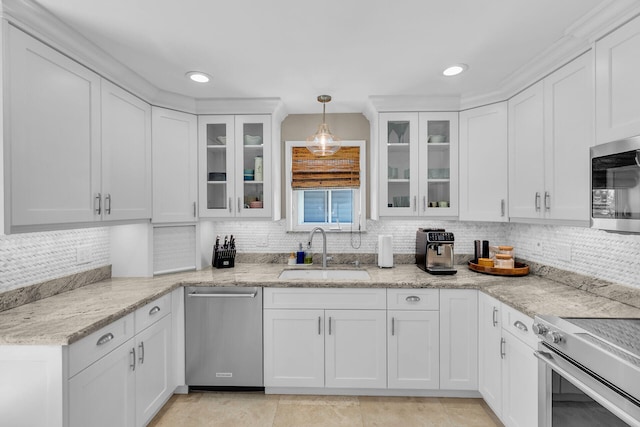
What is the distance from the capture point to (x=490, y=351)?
2.23 metres

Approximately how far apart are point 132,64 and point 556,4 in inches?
96.2

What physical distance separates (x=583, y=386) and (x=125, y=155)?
111 inches

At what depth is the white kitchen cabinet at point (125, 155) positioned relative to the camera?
2.08 m

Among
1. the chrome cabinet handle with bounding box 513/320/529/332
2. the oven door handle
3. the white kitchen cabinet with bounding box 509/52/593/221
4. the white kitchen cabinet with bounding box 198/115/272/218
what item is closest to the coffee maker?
the white kitchen cabinet with bounding box 509/52/593/221

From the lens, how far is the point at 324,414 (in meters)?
2.30

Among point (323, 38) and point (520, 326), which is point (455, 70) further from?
point (520, 326)

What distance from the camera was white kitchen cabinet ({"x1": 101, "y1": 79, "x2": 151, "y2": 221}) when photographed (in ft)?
6.84

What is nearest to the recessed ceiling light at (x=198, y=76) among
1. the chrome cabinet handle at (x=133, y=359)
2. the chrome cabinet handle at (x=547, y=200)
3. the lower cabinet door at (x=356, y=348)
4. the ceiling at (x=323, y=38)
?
the ceiling at (x=323, y=38)

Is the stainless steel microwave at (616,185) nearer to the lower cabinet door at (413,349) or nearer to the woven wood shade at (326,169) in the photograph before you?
the lower cabinet door at (413,349)

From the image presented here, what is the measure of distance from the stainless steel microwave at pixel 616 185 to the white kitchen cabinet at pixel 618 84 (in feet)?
0.40

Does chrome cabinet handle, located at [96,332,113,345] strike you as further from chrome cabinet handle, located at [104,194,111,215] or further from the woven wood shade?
the woven wood shade

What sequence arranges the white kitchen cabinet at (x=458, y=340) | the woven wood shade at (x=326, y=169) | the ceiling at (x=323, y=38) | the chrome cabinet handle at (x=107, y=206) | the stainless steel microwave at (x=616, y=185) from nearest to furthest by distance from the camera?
the stainless steel microwave at (x=616, y=185) → the ceiling at (x=323, y=38) → the chrome cabinet handle at (x=107, y=206) → the white kitchen cabinet at (x=458, y=340) → the woven wood shade at (x=326, y=169)

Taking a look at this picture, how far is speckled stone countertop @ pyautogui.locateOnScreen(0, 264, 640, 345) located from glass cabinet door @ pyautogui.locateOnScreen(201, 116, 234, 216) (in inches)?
23.3

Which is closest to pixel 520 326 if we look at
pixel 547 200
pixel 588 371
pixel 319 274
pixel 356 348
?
pixel 588 371
